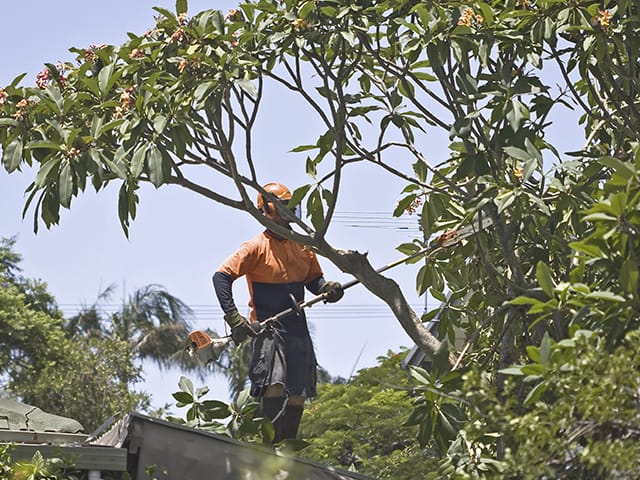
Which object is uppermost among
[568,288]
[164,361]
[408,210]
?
[164,361]

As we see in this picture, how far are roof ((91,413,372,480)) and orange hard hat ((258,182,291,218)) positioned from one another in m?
1.75

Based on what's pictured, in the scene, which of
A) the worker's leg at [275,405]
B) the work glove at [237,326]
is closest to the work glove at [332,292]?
the work glove at [237,326]

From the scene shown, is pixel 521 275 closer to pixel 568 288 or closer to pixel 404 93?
pixel 404 93

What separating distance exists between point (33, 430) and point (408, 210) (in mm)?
2673

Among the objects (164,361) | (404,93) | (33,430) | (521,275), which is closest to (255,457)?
(33,430)

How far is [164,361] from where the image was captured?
37438mm

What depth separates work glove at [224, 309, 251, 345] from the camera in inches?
312

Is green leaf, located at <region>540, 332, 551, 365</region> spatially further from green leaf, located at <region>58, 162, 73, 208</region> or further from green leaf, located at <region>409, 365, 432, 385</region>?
→ green leaf, located at <region>58, 162, 73, 208</region>

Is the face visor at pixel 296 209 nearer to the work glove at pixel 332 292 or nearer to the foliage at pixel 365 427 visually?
the work glove at pixel 332 292

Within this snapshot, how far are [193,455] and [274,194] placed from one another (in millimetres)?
1979

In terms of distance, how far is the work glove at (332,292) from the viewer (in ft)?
26.5

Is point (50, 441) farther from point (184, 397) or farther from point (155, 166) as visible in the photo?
point (155, 166)

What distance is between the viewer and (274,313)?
821 centimetres

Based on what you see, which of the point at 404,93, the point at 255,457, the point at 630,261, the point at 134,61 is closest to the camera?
the point at 630,261
